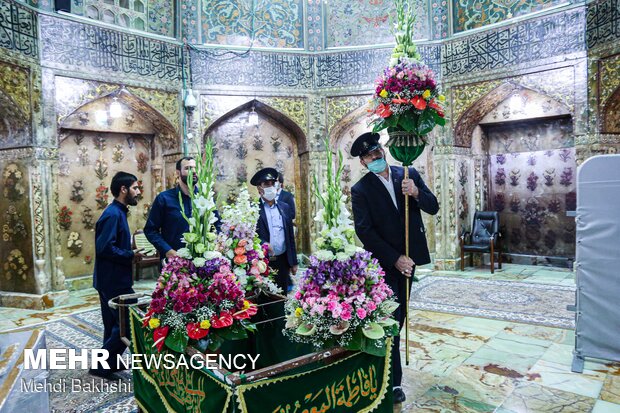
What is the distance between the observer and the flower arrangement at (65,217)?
731 cm

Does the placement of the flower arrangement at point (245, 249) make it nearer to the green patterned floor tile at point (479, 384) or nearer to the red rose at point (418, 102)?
the red rose at point (418, 102)

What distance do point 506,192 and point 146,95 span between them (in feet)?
24.4

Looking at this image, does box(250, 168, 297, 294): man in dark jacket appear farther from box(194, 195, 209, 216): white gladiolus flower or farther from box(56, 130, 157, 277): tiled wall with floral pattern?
box(56, 130, 157, 277): tiled wall with floral pattern

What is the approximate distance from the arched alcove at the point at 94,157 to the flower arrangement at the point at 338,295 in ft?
20.8

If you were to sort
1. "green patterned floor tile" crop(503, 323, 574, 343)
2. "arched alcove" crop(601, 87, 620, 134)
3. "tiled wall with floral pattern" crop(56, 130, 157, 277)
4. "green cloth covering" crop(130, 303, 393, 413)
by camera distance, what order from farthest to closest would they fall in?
"tiled wall with floral pattern" crop(56, 130, 157, 277) → "arched alcove" crop(601, 87, 620, 134) → "green patterned floor tile" crop(503, 323, 574, 343) → "green cloth covering" crop(130, 303, 393, 413)

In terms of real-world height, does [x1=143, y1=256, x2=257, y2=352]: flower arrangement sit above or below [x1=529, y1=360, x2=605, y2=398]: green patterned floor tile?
above

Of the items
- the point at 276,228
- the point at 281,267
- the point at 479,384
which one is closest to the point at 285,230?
the point at 276,228

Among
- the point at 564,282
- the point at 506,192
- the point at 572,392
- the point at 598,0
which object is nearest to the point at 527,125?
the point at 506,192

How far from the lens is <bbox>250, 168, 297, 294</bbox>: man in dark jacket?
4.87 meters

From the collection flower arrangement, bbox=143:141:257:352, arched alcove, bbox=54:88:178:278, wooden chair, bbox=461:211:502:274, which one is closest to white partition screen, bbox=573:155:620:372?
flower arrangement, bbox=143:141:257:352

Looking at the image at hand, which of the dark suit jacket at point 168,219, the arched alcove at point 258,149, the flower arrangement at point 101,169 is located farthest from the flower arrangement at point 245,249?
the flower arrangement at point 101,169

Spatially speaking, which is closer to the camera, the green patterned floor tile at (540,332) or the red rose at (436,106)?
the red rose at (436,106)

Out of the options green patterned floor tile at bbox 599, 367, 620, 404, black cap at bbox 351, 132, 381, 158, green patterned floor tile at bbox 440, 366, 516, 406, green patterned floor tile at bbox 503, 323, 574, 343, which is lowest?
green patterned floor tile at bbox 503, 323, 574, 343

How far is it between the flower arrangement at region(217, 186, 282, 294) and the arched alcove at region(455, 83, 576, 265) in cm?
634
